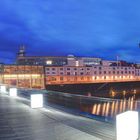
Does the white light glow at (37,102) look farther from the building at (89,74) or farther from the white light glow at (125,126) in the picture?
the building at (89,74)

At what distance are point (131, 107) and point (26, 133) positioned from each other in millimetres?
2945

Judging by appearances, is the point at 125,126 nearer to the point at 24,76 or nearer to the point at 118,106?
the point at 118,106

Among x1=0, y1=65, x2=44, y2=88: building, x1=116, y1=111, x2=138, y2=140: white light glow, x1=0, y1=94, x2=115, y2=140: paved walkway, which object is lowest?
x1=0, y1=94, x2=115, y2=140: paved walkway

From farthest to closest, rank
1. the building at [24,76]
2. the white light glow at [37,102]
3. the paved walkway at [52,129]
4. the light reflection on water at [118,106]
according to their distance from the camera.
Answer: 1. the building at [24,76]
2. the white light glow at [37,102]
3. the light reflection on water at [118,106]
4. the paved walkway at [52,129]

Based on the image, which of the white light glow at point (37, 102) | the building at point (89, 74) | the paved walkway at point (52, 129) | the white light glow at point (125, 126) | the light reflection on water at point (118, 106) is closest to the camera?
the white light glow at point (125, 126)

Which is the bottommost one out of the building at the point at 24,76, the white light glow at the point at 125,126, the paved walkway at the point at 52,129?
the paved walkway at the point at 52,129

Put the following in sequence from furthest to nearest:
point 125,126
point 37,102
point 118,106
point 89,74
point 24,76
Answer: point 89,74
point 24,76
point 37,102
point 118,106
point 125,126

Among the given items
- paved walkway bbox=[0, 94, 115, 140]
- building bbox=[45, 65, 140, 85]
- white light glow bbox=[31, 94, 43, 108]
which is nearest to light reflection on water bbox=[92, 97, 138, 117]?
paved walkway bbox=[0, 94, 115, 140]

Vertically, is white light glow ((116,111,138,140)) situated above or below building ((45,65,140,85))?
below

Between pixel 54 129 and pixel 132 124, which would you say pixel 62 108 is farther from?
pixel 132 124

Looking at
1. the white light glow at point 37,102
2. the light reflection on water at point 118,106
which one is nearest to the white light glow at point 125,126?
the light reflection on water at point 118,106

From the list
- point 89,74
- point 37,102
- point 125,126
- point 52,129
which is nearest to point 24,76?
point 89,74

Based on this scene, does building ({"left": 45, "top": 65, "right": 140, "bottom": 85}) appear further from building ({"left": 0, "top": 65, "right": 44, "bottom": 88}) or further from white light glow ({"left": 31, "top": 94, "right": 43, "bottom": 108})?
white light glow ({"left": 31, "top": 94, "right": 43, "bottom": 108})

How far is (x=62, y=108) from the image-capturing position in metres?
13.6
